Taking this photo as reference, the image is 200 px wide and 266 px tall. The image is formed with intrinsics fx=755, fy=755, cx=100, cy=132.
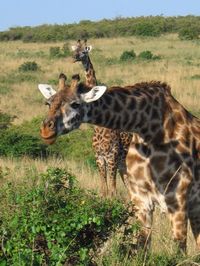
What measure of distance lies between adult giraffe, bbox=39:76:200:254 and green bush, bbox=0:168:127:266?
499 mm

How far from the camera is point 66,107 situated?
5.45 meters

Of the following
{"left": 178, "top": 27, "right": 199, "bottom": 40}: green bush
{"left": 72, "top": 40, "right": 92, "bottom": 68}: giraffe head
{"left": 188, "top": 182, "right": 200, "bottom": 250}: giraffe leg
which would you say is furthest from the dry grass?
{"left": 188, "top": 182, "right": 200, "bottom": 250}: giraffe leg

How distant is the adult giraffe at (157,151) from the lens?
19.6ft

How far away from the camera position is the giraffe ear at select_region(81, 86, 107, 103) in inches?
217

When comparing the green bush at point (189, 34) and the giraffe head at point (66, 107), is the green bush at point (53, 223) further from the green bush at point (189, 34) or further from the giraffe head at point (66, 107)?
the green bush at point (189, 34)

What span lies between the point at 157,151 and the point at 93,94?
2.96ft

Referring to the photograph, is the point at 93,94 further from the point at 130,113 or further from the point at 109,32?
the point at 109,32

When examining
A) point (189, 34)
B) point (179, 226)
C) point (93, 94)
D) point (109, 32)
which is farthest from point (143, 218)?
point (109, 32)

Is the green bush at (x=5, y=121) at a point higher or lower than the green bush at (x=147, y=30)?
higher

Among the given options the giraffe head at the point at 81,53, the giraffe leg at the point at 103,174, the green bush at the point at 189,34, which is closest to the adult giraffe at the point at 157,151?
the giraffe leg at the point at 103,174

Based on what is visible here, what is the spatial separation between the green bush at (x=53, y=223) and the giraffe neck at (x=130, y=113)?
54 centimetres

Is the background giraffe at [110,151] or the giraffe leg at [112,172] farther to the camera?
the background giraffe at [110,151]

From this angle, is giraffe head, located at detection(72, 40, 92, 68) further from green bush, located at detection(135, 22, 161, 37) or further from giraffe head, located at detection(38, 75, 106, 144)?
green bush, located at detection(135, 22, 161, 37)

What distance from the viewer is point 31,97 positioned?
24531 millimetres
